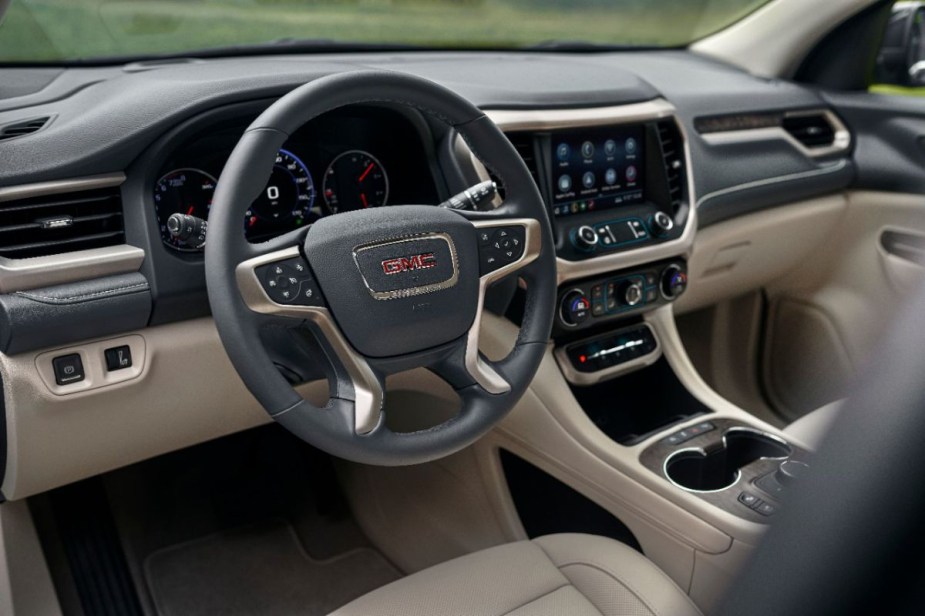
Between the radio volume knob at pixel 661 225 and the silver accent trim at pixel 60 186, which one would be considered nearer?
the silver accent trim at pixel 60 186

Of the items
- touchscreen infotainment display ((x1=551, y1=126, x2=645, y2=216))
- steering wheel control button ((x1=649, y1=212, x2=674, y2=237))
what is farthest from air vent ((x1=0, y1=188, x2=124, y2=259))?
steering wheel control button ((x1=649, y1=212, x2=674, y2=237))

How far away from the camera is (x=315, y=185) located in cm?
156

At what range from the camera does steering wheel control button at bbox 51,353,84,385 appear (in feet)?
4.55

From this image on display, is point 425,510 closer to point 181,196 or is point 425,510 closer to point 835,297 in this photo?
point 181,196

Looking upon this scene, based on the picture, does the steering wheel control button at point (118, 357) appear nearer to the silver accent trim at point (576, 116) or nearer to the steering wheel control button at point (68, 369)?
the steering wheel control button at point (68, 369)

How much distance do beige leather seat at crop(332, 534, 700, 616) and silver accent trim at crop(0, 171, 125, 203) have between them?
0.71 m

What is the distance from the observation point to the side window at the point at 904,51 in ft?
8.40

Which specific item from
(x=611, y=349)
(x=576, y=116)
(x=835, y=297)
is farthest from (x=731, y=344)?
(x=576, y=116)

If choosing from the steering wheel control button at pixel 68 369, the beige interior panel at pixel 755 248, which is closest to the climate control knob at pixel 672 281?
the beige interior panel at pixel 755 248

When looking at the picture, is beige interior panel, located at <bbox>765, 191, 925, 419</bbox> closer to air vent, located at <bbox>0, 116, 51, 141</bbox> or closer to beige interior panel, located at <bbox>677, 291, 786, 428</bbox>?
beige interior panel, located at <bbox>677, 291, 786, 428</bbox>

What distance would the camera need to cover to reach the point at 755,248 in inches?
94.3

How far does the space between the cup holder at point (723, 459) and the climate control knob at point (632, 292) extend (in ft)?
1.05

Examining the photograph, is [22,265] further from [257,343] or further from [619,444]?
[619,444]

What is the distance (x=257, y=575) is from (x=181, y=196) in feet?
3.33
